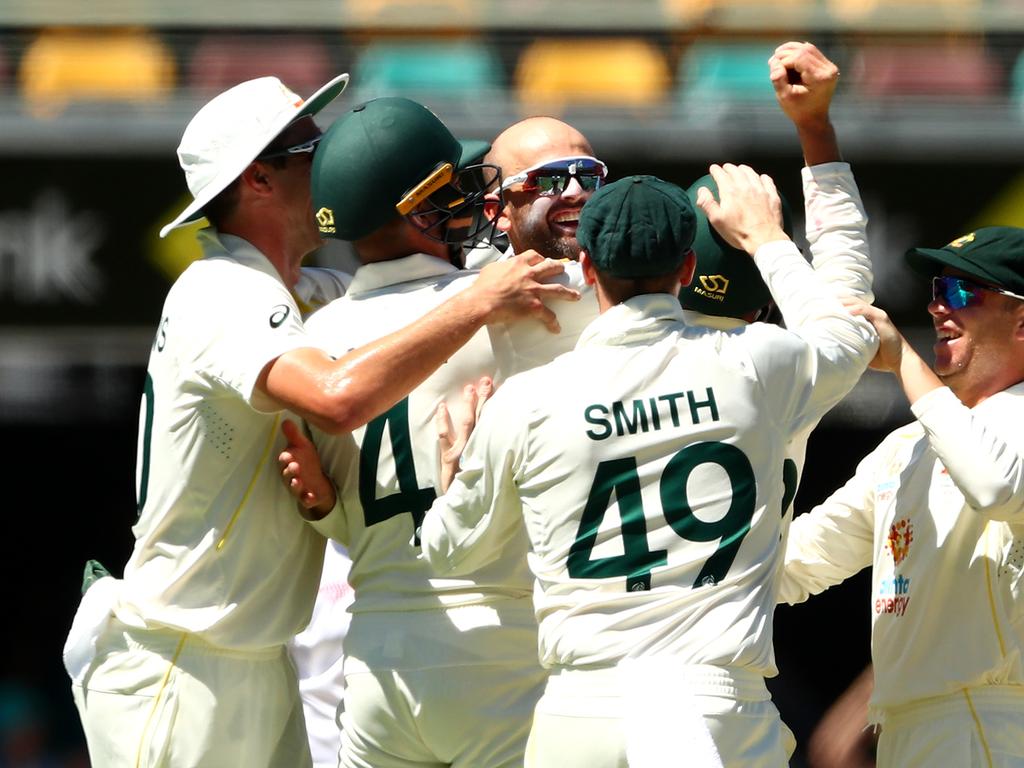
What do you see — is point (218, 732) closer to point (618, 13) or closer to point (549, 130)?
point (549, 130)

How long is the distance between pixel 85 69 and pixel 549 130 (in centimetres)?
401

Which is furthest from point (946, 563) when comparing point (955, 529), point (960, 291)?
point (960, 291)

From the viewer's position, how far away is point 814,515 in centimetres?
419

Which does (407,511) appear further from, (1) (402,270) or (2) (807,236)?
(2) (807,236)

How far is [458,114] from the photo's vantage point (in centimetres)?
709

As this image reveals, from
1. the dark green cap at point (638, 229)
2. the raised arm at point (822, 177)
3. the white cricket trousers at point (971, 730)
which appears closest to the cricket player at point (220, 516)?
the dark green cap at point (638, 229)

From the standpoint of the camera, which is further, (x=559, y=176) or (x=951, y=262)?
(x=559, y=176)

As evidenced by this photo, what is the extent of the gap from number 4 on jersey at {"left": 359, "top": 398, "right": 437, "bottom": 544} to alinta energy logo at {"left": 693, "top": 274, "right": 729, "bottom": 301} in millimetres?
770

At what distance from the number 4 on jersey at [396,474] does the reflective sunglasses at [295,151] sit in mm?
724

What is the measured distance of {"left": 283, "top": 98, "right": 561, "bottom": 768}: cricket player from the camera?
3.54m

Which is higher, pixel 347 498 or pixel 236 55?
pixel 236 55

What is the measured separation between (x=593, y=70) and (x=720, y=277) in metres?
4.01

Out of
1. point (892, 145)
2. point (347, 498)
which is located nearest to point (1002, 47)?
point (892, 145)

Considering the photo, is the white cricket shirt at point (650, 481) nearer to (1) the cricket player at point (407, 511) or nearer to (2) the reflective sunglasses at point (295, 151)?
(1) the cricket player at point (407, 511)
